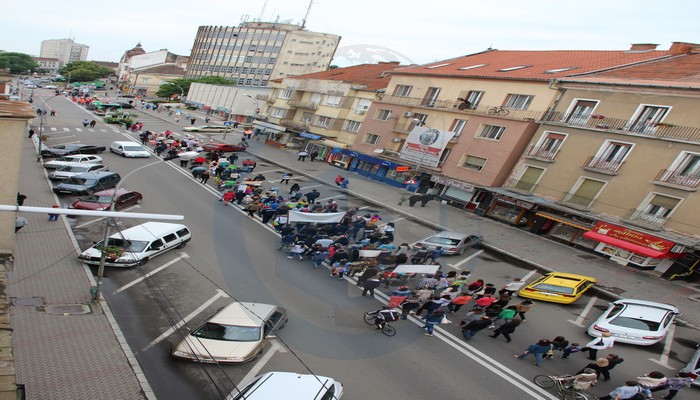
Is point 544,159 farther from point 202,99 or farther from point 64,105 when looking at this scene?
point 64,105

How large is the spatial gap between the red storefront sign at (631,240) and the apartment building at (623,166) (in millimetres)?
55

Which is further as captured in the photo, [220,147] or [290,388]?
[220,147]

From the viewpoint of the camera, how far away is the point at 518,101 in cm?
3534

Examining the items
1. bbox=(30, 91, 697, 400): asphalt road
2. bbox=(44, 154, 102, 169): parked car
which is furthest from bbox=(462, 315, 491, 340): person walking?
bbox=(44, 154, 102, 169): parked car

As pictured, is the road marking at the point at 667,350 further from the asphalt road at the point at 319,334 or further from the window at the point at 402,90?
the window at the point at 402,90

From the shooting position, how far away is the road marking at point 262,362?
12.7 meters

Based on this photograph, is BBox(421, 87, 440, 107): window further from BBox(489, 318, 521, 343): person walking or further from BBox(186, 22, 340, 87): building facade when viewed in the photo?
BBox(186, 22, 340, 87): building facade

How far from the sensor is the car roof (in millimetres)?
14117

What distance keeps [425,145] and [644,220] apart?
19.3 metres

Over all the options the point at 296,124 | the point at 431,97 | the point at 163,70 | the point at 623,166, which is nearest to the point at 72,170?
the point at 296,124

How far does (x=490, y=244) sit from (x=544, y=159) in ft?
30.9

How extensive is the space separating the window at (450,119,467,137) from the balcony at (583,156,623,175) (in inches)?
461

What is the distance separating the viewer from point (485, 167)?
117 ft

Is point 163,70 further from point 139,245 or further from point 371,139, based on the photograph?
point 139,245
